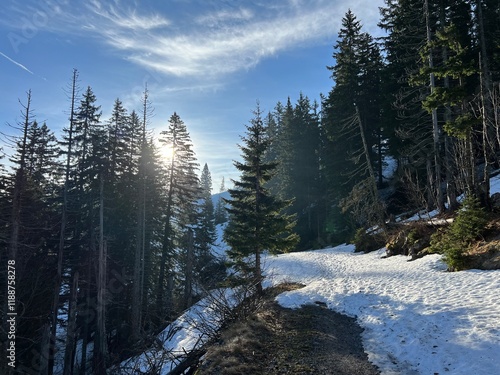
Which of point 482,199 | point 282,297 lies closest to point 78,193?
point 282,297

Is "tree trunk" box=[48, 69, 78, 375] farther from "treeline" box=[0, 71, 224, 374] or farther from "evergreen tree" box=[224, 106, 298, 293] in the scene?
"evergreen tree" box=[224, 106, 298, 293]

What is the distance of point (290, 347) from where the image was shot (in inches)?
289

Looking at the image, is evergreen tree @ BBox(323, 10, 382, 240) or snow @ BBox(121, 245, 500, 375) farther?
evergreen tree @ BBox(323, 10, 382, 240)

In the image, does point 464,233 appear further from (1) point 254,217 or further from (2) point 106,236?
(2) point 106,236

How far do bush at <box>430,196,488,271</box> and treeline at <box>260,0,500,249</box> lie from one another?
1.50m

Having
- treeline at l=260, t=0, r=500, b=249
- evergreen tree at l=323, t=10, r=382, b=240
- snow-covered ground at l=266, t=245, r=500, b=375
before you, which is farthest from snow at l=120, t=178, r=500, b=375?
evergreen tree at l=323, t=10, r=382, b=240

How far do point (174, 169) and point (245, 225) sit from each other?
12.6 metres

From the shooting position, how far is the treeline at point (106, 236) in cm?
1948

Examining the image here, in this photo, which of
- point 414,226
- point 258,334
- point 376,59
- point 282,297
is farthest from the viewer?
point 376,59

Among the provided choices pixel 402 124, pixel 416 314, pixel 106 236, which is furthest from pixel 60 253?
pixel 402 124

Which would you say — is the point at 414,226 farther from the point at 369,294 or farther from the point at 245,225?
the point at 245,225

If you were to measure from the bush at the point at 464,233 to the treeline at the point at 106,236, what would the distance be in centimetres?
1447

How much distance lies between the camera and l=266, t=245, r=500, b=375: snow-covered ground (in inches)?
227

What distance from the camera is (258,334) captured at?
319 inches
